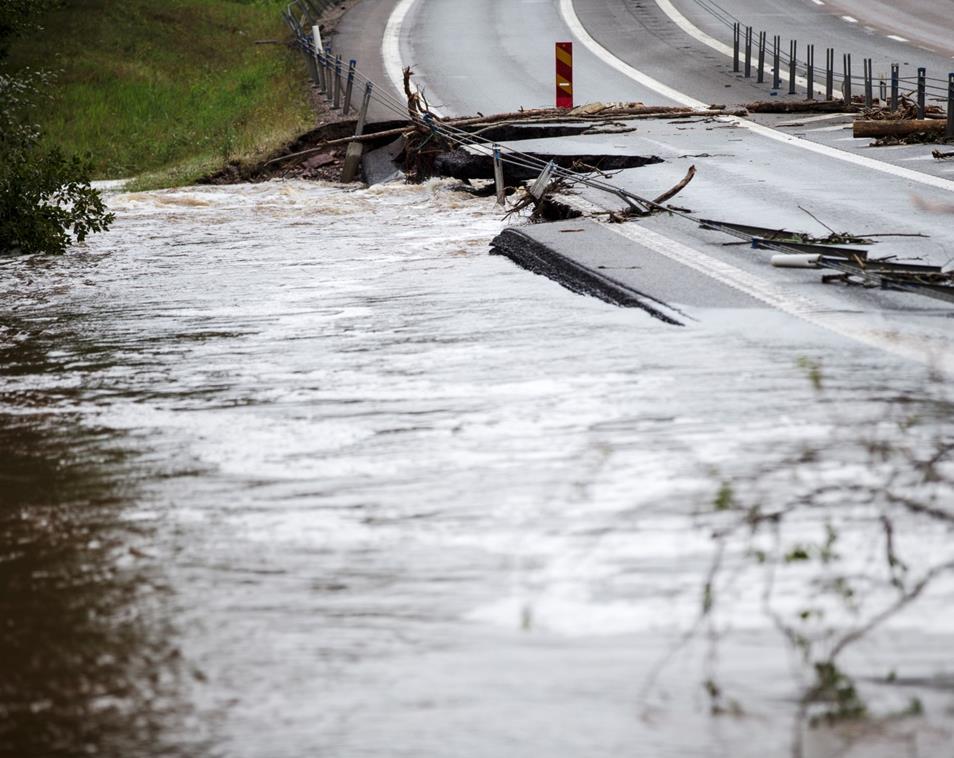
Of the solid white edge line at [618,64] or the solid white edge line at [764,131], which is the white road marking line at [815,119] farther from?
the solid white edge line at [618,64]

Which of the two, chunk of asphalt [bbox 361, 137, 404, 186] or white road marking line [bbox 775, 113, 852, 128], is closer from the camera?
chunk of asphalt [bbox 361, 137, 404, 186]

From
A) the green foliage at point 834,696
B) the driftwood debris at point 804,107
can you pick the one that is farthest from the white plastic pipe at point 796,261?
the driftwood debris at point 804,107

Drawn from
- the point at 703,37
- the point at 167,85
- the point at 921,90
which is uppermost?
the point at 703,37

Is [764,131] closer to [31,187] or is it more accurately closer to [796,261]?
[31,187]

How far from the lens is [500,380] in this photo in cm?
686

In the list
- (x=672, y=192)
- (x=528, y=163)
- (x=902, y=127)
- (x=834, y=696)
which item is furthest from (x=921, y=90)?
(x=834, y=696)

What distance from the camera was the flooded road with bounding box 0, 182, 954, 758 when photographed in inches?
144

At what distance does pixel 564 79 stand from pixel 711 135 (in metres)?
3.94

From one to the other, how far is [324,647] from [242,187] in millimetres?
14332

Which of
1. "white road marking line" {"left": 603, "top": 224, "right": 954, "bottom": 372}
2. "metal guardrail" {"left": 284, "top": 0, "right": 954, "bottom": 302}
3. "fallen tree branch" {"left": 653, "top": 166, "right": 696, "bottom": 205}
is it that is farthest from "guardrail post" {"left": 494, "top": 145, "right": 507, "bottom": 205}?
"white road marking line" {"left": 603, "top": 224, "right": 954, "bottom": 372}

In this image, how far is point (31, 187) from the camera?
13055mm

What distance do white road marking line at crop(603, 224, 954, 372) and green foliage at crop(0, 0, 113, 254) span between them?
5.12 metres

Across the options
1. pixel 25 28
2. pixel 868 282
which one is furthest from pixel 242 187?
pixel 868 282

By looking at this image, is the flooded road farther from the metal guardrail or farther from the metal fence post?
the metal fence post
